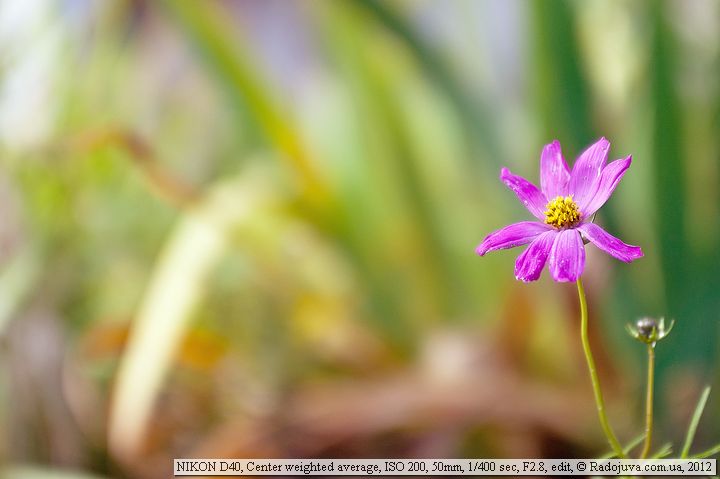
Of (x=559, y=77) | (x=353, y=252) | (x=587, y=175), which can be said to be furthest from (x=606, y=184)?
(x=353, y=252)

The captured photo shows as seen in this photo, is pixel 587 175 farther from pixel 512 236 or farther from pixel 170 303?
pixel 170 303

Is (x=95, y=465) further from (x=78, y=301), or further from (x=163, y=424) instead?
(x=78, y=301)

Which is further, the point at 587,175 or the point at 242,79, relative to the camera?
the point at 242,79

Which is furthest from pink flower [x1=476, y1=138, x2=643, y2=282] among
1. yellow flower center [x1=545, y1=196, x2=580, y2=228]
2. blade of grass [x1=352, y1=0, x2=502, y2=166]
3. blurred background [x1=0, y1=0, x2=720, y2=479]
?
blade of grass [x1=352, y1=0, x2=502, y2=166]

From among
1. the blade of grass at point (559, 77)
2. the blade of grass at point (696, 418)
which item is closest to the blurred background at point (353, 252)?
the blade of grass at point (559, 77)

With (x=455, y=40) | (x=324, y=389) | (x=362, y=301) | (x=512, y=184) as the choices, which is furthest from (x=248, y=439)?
(x=455, y=40)

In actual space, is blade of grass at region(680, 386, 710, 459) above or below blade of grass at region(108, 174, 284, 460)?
below

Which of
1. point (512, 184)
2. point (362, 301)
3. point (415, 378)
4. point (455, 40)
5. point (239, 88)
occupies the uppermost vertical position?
point (455, 40)

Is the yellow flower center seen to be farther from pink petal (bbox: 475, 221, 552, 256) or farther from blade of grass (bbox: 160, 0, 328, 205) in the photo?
blade of grass (bbox: 160, 0, 328, 205)
